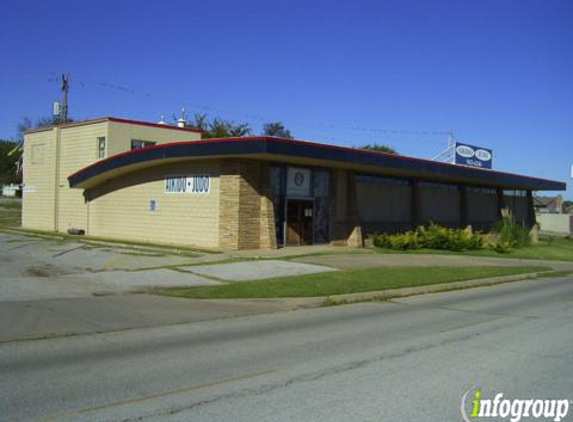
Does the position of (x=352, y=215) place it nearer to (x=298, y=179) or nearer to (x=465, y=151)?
(x=298, y=179)

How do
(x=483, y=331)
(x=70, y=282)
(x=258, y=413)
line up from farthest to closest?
(x=70, y=282)
(x=483, y=331)
(x=258, y=413)

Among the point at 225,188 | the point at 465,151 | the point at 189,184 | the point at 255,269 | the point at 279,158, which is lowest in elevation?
the point at 255,269

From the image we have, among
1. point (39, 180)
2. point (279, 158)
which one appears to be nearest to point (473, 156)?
point (279, 158)

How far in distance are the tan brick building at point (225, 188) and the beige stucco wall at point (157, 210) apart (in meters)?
0.05

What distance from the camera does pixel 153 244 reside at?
26922 mm

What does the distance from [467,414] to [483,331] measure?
16.3 feet

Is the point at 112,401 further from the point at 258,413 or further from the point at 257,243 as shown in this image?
the point at 257,243

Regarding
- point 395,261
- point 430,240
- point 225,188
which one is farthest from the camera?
point 430,240

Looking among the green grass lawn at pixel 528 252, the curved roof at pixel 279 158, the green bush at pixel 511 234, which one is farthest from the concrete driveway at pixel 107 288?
the green bush at pixel 511 234

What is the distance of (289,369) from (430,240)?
24674 millimetres

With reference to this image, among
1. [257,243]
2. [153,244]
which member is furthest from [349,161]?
[153,244]

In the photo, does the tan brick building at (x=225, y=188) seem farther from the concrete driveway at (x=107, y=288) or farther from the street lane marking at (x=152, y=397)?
the street lane marking at (x=152, y=397)

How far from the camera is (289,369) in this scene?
7582mm

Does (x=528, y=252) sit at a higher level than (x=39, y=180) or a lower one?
lower
